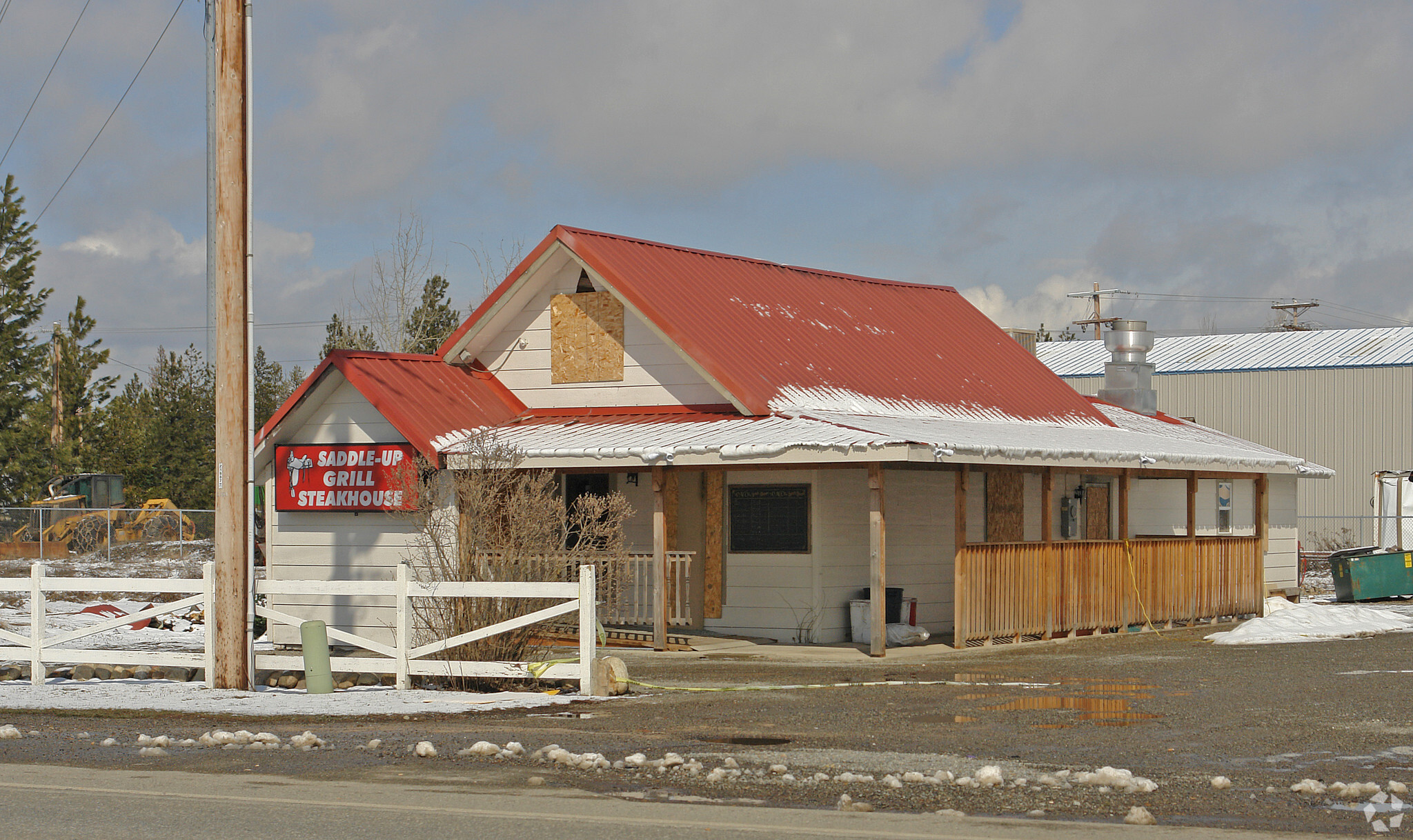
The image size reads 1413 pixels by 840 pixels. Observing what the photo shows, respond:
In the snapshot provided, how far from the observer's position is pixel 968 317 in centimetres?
2772

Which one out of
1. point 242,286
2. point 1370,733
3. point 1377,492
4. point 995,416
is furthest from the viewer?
point 1377,492

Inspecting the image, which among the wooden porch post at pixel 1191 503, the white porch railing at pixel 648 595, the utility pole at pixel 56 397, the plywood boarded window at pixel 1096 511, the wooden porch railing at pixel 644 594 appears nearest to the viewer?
the wooden porch railing at pixel 644 594

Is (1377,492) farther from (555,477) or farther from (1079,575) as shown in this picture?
(555,477)

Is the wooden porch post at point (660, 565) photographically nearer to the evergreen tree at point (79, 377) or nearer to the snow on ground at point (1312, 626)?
the snow on ground at point (1312, 626)

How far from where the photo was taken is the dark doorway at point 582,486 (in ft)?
70.3

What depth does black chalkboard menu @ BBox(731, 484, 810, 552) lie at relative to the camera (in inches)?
766

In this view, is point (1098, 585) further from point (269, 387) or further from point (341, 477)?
point (269, 387)

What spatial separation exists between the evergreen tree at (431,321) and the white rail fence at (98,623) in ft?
106

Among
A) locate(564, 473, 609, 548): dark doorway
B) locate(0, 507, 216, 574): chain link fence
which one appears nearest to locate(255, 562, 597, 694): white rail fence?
locate(564, 473, 609, 548): dark doorway

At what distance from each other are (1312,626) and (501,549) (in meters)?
12.1

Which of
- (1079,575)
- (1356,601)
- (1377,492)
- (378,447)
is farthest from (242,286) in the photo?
(1377,492)

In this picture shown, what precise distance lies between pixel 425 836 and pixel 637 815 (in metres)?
1.20

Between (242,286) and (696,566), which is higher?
(242,286)

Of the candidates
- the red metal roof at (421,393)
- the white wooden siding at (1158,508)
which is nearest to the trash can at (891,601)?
the red metal roof at (421,393)
